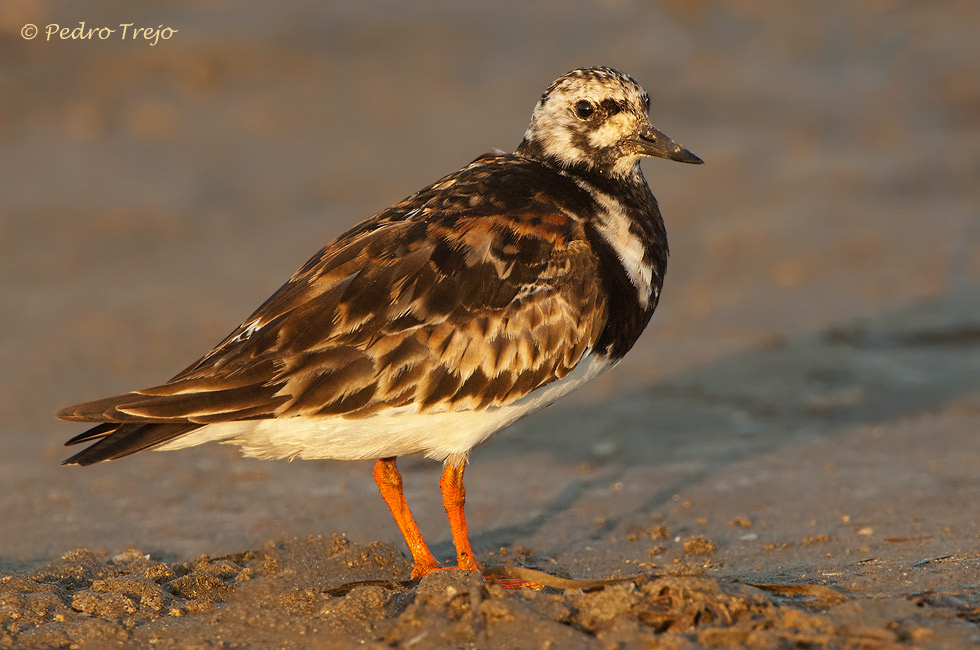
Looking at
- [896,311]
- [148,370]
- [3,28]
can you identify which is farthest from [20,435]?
[896,311]

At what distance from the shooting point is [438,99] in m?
11.8

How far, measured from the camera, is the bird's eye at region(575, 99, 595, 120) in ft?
18.0

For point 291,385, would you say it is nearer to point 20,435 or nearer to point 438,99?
point 20,435

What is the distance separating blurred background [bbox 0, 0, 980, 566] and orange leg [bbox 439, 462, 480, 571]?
2.47 feet

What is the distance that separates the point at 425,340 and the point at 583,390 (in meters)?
3.75

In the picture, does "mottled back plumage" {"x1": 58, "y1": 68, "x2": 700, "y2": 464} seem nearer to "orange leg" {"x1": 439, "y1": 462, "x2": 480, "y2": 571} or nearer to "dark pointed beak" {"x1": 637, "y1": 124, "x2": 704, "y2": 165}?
"orange leg" {"x1": 439, "y1": 462, "x2": 480, "y2": 571}

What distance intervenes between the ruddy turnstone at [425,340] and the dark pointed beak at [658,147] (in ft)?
1.47

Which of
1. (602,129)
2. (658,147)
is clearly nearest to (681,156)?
(658,147)

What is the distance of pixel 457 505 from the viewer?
200 inches

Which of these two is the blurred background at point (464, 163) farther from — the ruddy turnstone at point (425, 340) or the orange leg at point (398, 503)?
the ruddy turnstone at point (425, 340)

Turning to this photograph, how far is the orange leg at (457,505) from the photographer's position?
499 cm

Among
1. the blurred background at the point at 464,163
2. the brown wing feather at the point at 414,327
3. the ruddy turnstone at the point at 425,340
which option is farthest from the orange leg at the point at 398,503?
the brown wing feather at the point at 414,327

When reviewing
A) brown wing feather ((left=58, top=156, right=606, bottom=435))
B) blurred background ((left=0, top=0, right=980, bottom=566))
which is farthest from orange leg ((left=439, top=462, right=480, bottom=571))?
blurred background ((left=0, top=0, right=980, bottom=566))

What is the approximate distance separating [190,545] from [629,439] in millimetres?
2957
